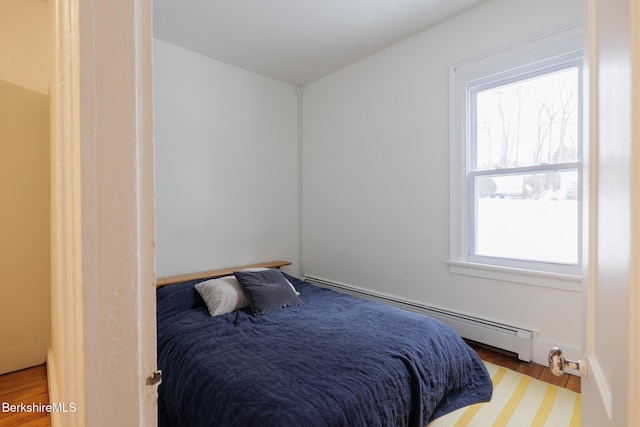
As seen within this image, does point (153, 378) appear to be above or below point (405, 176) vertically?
below

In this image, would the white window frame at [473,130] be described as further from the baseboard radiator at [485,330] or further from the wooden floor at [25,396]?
the wooden floor at [25,396]

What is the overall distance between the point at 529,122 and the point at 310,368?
7.70ft

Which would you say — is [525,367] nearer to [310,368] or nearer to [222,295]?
[310,368]

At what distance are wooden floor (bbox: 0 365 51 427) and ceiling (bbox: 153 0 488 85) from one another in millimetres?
2568

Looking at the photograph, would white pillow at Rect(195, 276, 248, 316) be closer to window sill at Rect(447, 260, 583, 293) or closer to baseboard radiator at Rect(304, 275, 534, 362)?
baseboard radiator at Rect(304, 275, 534, 362)

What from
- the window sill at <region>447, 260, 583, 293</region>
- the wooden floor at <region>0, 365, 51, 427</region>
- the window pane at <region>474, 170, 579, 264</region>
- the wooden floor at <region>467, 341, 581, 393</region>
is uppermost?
the window pane at <region>474, 170, 579, 264</region>

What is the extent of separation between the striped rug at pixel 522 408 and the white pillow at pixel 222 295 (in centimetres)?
153

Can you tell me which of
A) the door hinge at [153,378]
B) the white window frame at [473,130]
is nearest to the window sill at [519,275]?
the white window frame at [473,130]

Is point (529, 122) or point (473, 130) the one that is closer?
point (529, 122)

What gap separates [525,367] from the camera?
88.5 inches

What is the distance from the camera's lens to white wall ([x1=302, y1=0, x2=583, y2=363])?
2.28m

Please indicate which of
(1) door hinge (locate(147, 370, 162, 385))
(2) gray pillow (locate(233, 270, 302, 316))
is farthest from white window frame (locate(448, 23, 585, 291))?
(1) door hinge (locate(147, 370, 162, 385))

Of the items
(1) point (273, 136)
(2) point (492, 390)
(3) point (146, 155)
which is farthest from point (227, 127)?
(2) point (492, 390)

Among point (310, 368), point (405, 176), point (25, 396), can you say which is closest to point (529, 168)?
point (405, 176)
